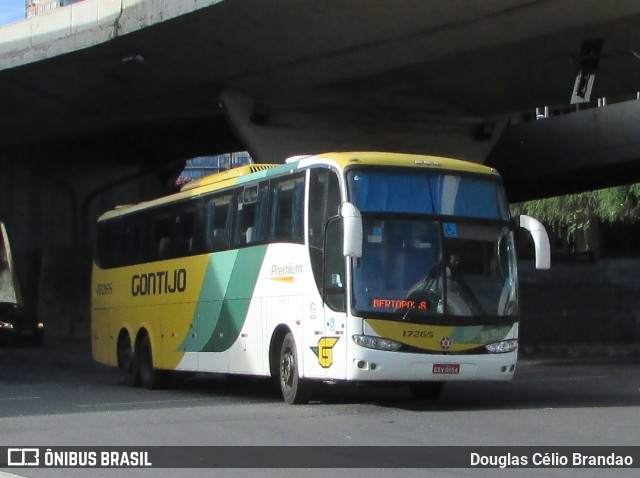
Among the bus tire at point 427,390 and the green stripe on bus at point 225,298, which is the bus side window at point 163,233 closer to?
the green stripe on bus at point 225,298

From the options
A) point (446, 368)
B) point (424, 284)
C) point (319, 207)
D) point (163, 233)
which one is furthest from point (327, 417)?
point (163, 233)

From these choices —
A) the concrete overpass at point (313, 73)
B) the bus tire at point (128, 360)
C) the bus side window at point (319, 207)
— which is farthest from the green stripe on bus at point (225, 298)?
the concrete overpass at point (313, 73)

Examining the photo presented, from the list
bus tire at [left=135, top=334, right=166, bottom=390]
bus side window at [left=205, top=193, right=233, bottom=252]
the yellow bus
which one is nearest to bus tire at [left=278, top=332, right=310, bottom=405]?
the yellow bus

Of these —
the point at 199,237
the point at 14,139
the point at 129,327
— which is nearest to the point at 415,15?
the point at 199,237

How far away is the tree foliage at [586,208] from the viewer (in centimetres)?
3856

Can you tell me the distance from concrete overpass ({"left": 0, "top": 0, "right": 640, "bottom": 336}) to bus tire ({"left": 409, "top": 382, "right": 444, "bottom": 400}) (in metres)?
8.03

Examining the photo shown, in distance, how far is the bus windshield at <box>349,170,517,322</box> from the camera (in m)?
14.6

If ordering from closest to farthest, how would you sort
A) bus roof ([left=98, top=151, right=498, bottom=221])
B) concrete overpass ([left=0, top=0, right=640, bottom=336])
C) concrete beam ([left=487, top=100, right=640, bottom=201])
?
bus roof ([left=98, top=151, right=498, bottom=221])
concrete overpass ([left=0, top=0, right=640, bottom=336])
concrete beam ([left=487, top=100, right=640, bottom=201])

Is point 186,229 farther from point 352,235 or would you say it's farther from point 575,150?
point 575,150

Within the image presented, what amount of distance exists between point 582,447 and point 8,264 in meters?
34.7

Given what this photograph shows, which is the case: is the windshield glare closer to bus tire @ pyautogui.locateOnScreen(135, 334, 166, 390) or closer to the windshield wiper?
the windshield wiper

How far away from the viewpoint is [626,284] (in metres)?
29.1

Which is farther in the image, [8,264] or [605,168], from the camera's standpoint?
[8,264]

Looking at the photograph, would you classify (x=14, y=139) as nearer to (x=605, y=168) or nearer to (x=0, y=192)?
(x=0, y=192)
